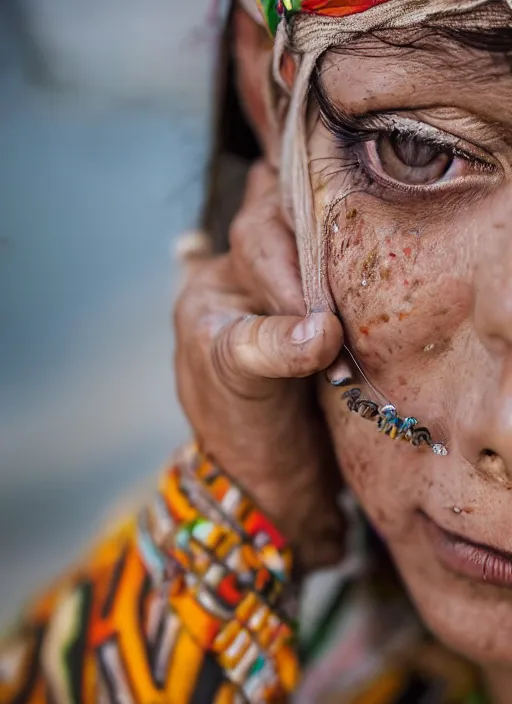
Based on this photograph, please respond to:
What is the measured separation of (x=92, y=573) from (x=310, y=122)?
75 cm

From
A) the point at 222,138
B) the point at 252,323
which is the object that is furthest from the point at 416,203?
the point at 222,138

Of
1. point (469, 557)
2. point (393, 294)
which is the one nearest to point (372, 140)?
point (393, 294)

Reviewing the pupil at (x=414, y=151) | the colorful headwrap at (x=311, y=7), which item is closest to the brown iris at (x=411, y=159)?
the pupil at (x=414, y=151)

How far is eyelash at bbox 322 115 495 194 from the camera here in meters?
0.73

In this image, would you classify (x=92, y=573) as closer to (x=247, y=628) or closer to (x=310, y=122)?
(x=247, y=628)

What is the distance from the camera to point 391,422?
81 centimetres

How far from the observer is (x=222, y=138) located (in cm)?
119

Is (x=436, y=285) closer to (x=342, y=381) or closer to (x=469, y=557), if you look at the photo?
(x=342, y=381)

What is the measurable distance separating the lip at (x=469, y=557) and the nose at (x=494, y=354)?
124mm

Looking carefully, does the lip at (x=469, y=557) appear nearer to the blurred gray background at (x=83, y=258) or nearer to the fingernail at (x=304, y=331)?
the fingernail at (x=304, y=331)

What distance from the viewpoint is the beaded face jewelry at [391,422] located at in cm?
80

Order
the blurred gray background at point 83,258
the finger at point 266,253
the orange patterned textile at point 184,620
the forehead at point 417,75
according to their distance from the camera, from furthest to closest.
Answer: the blurred gray background at point 83,258, the orange patterned textile at point 184,620, the finger at point 266,253, the forehead at point 417,75

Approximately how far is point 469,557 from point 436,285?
289 millimetres

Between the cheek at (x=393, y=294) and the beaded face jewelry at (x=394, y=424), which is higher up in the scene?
the cheek at (x=393, y=294)
